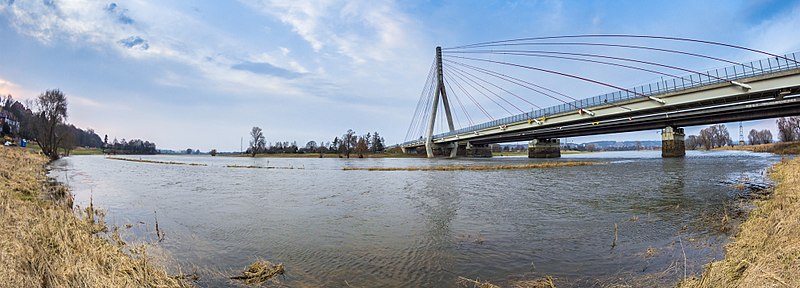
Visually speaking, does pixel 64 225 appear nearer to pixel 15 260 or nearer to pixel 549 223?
pixel 15 260

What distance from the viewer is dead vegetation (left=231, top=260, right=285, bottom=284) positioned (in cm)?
668

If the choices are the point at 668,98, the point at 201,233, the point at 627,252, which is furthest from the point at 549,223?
the point at 668,98

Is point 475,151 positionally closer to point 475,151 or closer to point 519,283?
point 475,151

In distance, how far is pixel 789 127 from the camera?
11100cm

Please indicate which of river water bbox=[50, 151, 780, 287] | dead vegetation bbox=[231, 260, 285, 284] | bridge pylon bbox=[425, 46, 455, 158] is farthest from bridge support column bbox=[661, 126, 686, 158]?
dead vegetation bbox=[231, 260, 285, 284]

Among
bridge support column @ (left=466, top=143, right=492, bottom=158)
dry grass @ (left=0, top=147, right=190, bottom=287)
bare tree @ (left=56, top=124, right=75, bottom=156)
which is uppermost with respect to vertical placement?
bare tree @ (left=56, top=124, right=75, bottom=156)

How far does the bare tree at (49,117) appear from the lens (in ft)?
233

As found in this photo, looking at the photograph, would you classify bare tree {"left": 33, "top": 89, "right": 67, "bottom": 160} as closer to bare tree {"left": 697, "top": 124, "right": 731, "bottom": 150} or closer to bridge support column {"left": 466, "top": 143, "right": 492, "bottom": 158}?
bridge support column {"left": 466, "top": 143, "right": 492, "bottom": 158}

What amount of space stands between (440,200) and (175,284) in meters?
13.7

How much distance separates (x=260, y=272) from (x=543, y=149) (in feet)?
334

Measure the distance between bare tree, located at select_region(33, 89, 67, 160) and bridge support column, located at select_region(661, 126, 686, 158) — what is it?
124 m

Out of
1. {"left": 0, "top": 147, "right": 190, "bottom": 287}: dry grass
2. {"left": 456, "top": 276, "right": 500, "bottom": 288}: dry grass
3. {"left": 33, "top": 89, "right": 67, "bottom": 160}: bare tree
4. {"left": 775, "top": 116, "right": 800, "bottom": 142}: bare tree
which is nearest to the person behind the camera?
{"left": 0, "top": 147, "right": 190, "bottom": 287}: dry grass

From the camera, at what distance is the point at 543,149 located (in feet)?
326

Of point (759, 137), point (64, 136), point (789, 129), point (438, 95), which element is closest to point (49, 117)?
point (64, 136)
